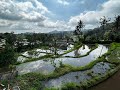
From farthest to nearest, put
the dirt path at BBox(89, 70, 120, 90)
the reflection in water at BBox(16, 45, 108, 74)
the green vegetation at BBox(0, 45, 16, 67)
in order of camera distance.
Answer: the green vegetation at BBox(0, 45, 16, 67), the reflection in water at BBox(16, 45, 108, 74), the dirt path at BBox(89, 70, 120, 90)

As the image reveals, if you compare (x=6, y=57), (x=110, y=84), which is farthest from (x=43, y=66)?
(x=110, y=84)

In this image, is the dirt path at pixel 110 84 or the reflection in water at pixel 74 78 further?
the reflection in water at pixel 74 78

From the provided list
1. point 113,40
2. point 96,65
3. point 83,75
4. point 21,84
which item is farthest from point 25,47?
point 21,84

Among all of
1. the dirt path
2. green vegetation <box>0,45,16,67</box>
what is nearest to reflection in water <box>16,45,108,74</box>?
green vegetation <box>0,45,16,67</box>

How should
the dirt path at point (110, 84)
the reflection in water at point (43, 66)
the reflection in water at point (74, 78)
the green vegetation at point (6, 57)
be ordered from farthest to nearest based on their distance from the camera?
1. the green vegetation at point (6, 57)
2. the reflection in water at point (43, 66)
3. the reflection in water at point (74, 78)
4. the dirt path at point (110, 84)

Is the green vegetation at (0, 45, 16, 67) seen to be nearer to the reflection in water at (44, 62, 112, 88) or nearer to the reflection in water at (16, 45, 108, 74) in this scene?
the reflection in water at (16, 45, 108, 74)

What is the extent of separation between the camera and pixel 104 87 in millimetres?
23172

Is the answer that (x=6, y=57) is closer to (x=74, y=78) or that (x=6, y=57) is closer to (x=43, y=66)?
(x=43, y=66)

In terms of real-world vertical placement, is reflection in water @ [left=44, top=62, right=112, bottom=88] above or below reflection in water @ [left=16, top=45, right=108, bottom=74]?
above

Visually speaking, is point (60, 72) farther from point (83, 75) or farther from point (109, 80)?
point (109, 80)

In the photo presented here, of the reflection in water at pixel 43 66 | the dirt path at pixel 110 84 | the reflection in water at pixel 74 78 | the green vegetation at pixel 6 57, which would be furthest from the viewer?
the green vegetation at pixel 6 57

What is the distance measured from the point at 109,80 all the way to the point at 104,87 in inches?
112

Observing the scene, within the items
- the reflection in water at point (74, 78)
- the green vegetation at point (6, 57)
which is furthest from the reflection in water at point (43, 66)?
the reflection in water at point (74, 78)

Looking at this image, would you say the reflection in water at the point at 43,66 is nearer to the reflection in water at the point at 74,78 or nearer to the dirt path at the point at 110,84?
the reflection in water at the point at 74,78
